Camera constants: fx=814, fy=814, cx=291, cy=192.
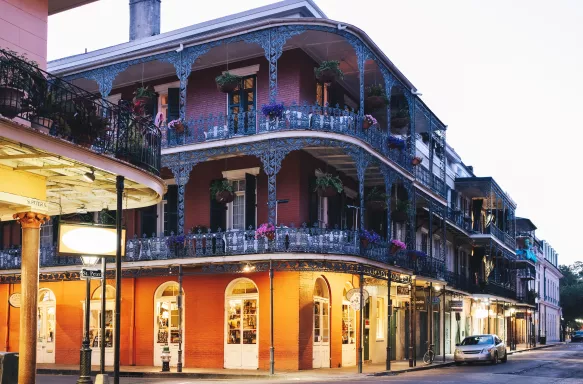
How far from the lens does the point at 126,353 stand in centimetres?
2736

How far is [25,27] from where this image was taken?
44.6ft

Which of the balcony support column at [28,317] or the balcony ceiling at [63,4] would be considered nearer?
the balcony support column at [28,317]

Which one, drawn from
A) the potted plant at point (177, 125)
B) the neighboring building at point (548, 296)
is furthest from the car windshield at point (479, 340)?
the neighboring building at point (548, 296)

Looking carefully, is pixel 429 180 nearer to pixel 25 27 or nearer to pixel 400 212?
pixel 400 212

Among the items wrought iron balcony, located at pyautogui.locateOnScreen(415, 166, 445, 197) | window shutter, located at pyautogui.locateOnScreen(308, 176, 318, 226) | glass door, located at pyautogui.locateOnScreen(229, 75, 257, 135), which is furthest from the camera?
wrought iron balcony, located at pyautogui.locateOnScreen(415, 166, 445, 197)

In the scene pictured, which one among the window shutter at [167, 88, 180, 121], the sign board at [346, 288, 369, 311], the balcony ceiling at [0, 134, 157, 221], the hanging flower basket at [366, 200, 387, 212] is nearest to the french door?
the sign board at [346, 288, 369, 311]

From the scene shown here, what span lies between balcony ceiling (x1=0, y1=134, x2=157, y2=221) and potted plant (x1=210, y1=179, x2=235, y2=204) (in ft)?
31.5

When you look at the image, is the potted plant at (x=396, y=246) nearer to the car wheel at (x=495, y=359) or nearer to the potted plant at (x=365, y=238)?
the potted plant at (x=365, y=238)

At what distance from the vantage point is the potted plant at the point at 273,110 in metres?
24.3

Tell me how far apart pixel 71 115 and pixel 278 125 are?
13.3 m

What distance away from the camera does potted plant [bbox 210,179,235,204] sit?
989 inches

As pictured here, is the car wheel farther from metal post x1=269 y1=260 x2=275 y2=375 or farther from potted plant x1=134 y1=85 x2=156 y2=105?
potted plant x1=134 y1=85 x2=156 y2=105

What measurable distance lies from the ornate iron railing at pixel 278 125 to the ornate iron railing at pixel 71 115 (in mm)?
11150

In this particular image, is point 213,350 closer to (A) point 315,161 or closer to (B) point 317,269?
(B) point 317,269
